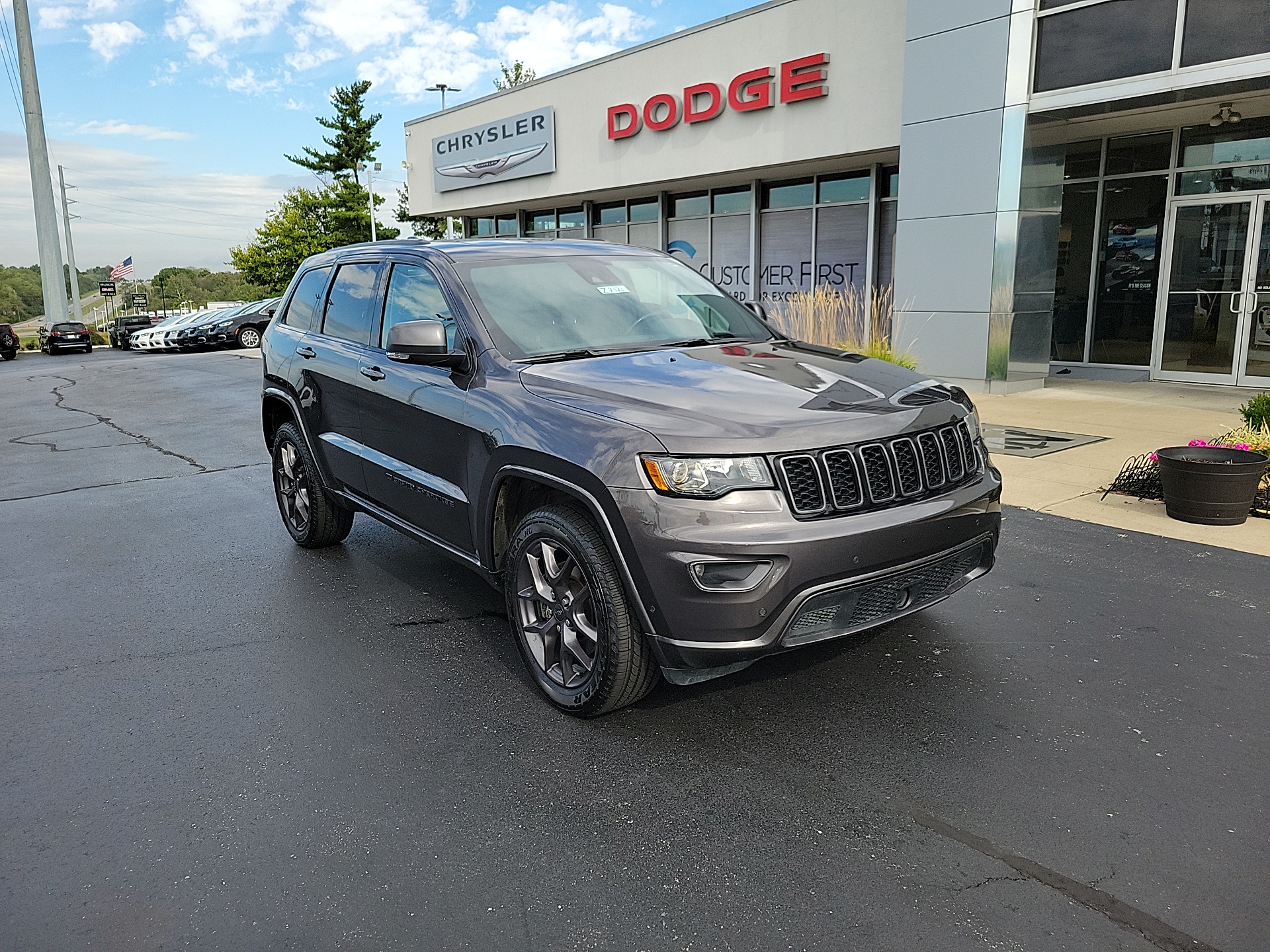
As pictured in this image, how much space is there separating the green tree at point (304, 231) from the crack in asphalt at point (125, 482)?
51.2 metres

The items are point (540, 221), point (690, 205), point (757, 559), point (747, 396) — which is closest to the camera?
point (757, 559)

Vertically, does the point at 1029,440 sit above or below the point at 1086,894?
above

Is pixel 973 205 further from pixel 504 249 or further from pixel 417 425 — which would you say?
pixel 417 425

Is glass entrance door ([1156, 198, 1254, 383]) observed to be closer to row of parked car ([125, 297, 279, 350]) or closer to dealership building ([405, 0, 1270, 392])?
dealership building ([405, 0, 1270, 392])

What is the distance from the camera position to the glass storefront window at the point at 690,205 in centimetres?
2061

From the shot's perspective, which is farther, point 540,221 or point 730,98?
point 540,221

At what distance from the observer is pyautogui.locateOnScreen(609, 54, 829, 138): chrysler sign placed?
608 inches

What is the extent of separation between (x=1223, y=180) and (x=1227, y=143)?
1.51ft

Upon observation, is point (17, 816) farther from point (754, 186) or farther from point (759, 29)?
point (754, 186)

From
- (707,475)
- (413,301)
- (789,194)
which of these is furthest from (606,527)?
(789,194)

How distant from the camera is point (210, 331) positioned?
95.2 feet

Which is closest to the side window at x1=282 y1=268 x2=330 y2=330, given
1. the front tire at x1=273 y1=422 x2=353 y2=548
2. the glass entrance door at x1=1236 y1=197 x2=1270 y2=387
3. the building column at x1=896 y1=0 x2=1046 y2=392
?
the front tire at x1=273 y1=422 x2=353 y2=548

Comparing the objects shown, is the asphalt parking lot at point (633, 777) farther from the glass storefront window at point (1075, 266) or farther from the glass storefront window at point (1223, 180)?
the glass storefront window at point (1075, 266)

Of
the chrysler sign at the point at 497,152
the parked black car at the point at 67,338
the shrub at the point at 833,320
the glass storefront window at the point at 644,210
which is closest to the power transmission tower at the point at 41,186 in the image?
the parked black car at the point at 67,338
